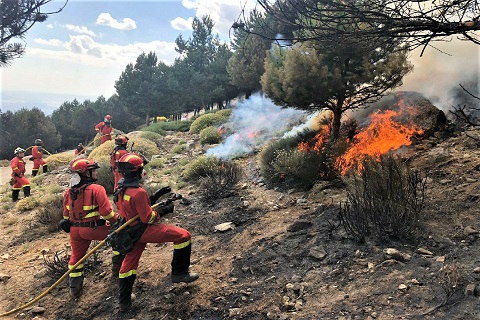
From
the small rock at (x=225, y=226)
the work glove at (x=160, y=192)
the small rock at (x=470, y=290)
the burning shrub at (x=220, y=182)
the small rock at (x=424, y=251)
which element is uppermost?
the work glove at (x=160, y=192)

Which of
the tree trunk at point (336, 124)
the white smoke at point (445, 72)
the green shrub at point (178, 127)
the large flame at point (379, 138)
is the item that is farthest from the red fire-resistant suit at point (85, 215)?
the green shrub at point (178, 127)

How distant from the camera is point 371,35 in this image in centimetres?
458

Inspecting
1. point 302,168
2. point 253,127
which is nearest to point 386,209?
point 302,168

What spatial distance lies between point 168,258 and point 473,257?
4119 mm

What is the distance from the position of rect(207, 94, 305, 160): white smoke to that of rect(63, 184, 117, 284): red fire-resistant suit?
7.69 meters

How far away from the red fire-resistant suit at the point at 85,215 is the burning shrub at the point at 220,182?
3581 millimetres

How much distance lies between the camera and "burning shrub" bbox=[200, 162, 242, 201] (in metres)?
8.27

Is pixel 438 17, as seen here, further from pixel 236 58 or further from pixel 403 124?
pixel 236 58

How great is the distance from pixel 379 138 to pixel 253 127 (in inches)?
360

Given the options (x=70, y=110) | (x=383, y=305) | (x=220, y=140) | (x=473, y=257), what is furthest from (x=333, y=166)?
(x=70, y=110)

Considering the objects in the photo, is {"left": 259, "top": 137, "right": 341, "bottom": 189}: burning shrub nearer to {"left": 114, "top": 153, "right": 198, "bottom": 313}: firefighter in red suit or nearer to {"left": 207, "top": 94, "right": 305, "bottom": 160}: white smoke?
{"left": 207, "top": 94, "right": 305, "bottom": 160}: white smoke

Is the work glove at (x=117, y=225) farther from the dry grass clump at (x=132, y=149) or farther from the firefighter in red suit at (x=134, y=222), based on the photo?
the dry grass clump at (x=132, y=149)

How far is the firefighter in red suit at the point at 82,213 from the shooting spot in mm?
4750

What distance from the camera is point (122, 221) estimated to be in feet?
14.7
